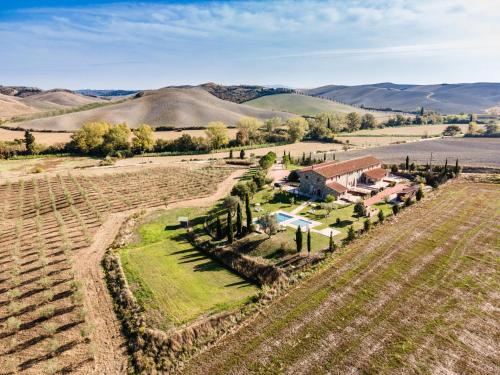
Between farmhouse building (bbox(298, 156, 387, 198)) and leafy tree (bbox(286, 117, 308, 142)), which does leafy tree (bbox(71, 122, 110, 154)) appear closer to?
leafy tree (bbox(286, 117, 308, 142))

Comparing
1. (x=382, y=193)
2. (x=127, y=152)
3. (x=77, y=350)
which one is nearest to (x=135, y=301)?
(x=77, y=350)

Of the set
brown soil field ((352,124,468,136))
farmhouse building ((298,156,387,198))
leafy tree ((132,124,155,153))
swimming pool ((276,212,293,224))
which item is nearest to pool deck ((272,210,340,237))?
swimming pool ((276,212,293,224))

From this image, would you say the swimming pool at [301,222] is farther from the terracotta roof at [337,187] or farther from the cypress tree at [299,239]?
the terracotta roof at [337,187]

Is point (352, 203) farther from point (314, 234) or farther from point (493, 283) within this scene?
point (493, 283)

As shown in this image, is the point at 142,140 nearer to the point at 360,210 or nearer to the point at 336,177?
the point at 336,177

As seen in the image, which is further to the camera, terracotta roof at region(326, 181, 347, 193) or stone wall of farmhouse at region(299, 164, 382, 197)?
stone wall of farmhouse at region(299, 164, 382, 197)

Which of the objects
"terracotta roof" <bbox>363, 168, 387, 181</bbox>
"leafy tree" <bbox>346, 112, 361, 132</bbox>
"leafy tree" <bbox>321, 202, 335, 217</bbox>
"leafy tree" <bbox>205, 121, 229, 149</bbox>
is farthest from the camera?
"leafy tree" <bbox>346, 112, 361, 132</bbox>

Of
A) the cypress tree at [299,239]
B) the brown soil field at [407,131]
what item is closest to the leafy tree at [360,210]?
the cypress tree at [299,239]
